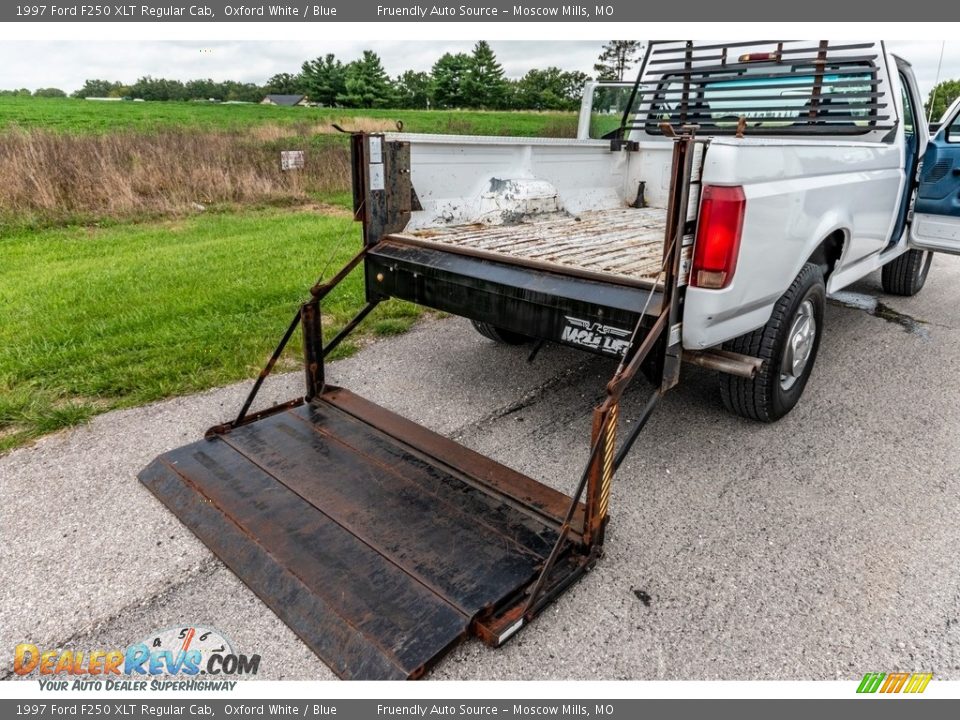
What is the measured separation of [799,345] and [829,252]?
0.73 metres

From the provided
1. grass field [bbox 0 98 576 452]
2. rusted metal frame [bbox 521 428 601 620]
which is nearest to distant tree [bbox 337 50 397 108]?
grass field [bbox 0 98 576 452]

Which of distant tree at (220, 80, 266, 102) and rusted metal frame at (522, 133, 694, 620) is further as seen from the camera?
distant tree at (220, 80, 266, 102)

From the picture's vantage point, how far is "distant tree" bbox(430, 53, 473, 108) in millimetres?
59188

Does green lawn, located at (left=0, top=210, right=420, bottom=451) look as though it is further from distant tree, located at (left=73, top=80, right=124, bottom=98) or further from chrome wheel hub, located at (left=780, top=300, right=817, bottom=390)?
distant tree, located at (left=73, top=80, right=124, bottom=98)

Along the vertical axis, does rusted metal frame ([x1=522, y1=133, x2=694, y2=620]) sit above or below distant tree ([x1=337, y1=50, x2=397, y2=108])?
below

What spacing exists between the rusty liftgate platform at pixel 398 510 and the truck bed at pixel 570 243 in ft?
0.41

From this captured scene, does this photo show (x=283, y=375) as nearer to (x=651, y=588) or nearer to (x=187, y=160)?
(x=651, y=588)

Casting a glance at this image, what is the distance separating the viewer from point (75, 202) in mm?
10766

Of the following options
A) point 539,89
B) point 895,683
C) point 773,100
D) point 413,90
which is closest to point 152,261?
point 773,100

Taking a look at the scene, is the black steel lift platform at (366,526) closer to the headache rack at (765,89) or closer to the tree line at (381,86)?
the headache rack at (765,89)

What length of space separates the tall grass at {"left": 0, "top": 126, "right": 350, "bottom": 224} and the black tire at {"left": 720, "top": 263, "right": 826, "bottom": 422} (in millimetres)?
10182

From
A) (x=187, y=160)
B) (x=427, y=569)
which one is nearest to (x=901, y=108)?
(x=427, y=569)

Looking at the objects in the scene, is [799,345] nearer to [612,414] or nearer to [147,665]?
[612,414]

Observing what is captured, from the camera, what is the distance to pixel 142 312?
5754 millimetres
